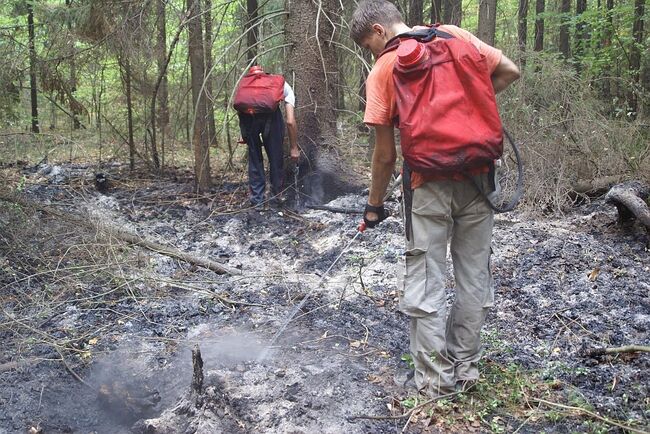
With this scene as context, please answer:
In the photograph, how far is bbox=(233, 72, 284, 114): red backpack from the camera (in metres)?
6.77

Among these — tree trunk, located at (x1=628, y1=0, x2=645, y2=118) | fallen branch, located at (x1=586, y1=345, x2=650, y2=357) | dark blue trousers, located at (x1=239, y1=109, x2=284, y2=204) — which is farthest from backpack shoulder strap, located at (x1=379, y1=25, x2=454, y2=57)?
tree trunk, located at (x1=628, y1=0, x2=645, y2=118)

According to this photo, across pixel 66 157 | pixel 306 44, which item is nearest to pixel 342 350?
pixel 306 44

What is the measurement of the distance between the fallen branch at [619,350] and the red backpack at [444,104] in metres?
1.48

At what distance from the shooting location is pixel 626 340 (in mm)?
3648

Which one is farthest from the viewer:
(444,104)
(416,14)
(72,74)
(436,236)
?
(416,14)

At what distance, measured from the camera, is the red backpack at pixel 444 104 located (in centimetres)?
271

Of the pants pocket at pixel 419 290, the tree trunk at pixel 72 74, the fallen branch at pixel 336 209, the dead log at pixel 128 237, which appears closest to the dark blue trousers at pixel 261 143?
the fallen branch at pixel 336 209

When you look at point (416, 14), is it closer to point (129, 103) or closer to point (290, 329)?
point (129, 103)

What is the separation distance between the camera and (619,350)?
131 inches

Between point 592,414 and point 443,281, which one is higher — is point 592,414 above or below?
below

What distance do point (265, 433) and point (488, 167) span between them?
179cm

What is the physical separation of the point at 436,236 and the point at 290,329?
1683 mm

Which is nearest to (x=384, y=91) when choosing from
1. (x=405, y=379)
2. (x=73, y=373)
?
(x=405, y=379)

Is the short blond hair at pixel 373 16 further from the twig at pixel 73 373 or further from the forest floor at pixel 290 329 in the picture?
the twig at pixel 73 373
